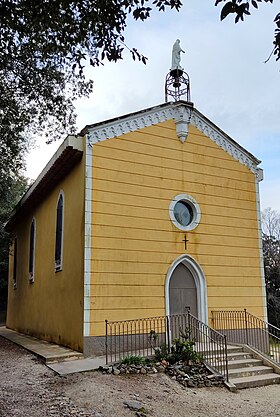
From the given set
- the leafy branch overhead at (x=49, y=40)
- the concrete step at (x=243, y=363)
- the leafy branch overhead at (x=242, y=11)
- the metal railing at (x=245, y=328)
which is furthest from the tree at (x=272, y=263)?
the leafy branch overhead at (x=242, y=11)

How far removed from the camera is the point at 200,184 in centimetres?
1277

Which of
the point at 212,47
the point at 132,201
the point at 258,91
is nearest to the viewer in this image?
the point at 212,47

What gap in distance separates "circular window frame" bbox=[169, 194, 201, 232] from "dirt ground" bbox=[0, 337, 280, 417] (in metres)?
4.41

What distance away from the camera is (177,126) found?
12.8m

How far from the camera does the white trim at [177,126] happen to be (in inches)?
448

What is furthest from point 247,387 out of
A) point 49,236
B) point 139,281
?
point 49,236

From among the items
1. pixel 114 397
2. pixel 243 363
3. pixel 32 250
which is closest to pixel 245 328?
pixel 243 363

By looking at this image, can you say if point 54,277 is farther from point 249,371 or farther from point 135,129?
point 249,371

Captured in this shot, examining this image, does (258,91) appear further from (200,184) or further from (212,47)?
(200,184)

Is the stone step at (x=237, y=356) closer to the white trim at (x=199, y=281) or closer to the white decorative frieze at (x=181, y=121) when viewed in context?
the white trim at (x=199, y=281)

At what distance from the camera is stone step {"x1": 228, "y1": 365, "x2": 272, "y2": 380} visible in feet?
30.8

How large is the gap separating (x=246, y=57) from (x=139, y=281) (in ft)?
23.0

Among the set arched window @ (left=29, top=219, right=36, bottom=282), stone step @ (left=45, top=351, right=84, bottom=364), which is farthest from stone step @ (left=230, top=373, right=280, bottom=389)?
arched window @ (left=29, top=219, right=36, bottom=282)

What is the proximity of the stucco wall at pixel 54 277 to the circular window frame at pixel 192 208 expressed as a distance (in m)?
2.57
